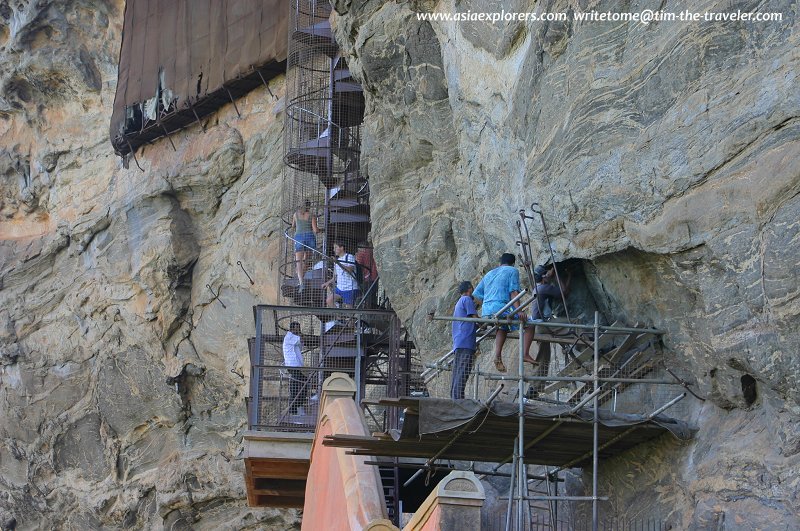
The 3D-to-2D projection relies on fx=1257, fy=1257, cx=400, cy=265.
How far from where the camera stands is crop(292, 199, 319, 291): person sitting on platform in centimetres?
2147

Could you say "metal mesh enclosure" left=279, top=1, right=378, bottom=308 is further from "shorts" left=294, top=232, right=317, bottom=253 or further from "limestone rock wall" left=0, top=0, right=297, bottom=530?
"limestone rock wall" left=0, top=0, right=297, bottom=530

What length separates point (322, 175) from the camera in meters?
22.4

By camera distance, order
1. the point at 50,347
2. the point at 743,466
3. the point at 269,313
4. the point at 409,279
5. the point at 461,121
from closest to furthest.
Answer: the point at 743,466
the point at 461,121
the point at 409,279
the point at 269,313
the point at 50,347

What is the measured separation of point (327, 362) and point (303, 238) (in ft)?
9.11

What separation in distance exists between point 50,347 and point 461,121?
53.0 feet

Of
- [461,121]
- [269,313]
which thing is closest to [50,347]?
[269,313]

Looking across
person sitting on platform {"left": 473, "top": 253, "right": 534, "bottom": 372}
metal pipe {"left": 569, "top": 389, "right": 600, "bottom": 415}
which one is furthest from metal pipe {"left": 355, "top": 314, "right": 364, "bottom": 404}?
metal pipe {"left": 569, "top": 389, "right": 600, "bottom": 415}

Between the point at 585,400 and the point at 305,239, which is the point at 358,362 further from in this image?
the point at 585,400

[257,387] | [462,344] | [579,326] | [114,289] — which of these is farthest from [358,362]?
[114,289]

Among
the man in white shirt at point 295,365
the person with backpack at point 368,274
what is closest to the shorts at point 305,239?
the person with backpack at point 368,274

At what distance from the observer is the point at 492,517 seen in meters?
13.9

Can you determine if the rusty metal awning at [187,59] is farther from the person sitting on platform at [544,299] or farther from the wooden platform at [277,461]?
the person sitting on platform at [544,299]

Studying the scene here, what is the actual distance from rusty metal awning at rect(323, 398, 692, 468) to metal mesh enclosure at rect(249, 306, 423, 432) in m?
4.61

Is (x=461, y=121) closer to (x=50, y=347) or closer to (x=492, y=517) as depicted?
(x=492, y=517)
